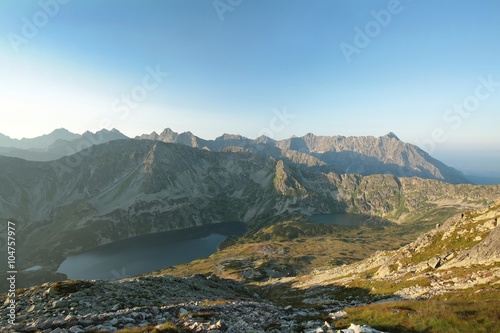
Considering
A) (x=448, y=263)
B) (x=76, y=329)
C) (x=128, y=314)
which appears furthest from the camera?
(x=448, y=263)

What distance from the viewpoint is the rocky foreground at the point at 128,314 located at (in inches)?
740

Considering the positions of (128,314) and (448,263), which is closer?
(128,314)

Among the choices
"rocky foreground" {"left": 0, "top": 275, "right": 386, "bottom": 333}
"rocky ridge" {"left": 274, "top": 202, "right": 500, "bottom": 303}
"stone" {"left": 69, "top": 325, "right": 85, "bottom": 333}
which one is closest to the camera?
"stone" {"left": 69, "top": 325, "right": 85, "bottom": 333}

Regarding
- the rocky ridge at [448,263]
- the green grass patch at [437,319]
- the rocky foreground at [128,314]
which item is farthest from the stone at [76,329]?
the rocky ridge at [448,263]

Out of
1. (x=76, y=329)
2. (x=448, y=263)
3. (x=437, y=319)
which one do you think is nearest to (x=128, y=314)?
(x=76, y=329)

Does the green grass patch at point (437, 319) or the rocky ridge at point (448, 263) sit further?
the rocky ridge at point (448, 263)

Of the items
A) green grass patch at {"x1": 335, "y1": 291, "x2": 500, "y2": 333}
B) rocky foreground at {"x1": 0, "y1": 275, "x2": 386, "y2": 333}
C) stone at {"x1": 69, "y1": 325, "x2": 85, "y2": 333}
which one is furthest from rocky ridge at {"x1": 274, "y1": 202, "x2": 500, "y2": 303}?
stone at {"x1": 69, "y1": 325, "x2": 85, "y2": 333}

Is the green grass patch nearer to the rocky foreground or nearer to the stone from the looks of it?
the rocky foreground

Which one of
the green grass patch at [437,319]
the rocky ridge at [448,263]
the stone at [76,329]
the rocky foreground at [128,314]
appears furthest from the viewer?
the rocky ridge at [448,263]

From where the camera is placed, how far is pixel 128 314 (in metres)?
22.0

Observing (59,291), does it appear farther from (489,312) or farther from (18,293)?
(489,312)

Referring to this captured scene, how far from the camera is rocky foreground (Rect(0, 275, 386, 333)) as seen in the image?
18797 mm

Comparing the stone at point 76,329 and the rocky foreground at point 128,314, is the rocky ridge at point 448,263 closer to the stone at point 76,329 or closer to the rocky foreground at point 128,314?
the rocky foreground at point 128,314

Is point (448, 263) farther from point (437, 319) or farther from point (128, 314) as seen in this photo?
point (128, 314)
